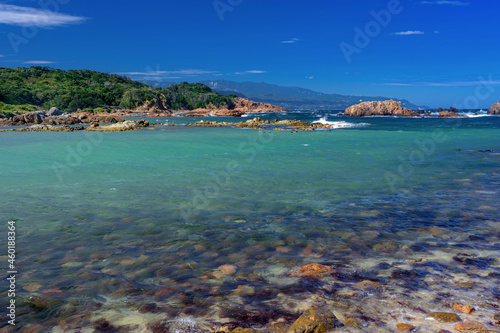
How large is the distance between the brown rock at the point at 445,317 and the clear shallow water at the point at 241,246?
23 cm

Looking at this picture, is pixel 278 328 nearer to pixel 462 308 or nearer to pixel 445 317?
pixel 445 317

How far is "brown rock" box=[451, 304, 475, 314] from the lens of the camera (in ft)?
17.2

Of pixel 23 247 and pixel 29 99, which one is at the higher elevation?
pixel 29 99

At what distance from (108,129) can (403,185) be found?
184ft

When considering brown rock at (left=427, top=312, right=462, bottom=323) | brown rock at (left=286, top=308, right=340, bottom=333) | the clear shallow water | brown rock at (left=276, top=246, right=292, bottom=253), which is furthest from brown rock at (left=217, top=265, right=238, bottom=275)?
brown rock at (left=427, top=312, right=462, bottom=323)

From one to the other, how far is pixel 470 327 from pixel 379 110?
591ft

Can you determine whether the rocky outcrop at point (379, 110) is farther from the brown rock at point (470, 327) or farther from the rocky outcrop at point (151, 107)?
the brown rock at point (470, 327)

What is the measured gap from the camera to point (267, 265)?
285 inches

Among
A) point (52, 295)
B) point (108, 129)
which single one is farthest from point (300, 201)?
point (108, 129)

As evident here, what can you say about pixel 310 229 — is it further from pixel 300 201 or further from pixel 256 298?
pixel 256 298

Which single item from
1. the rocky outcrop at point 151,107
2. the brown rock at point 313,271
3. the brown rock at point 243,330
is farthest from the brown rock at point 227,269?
the rocky outcrop at point 151,107

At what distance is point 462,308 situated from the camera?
209 inches

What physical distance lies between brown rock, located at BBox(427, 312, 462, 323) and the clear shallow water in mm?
234

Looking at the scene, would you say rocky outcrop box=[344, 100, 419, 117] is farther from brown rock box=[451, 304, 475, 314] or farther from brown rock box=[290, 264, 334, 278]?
brown rock box=[451, 304, 475, 314]
